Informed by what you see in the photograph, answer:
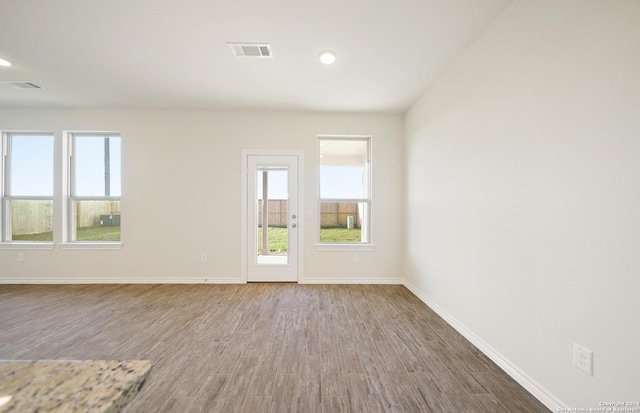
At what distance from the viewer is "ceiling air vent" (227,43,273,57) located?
2.43 meters

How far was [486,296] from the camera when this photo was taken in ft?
7.17

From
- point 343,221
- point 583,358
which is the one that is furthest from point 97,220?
point 583,358

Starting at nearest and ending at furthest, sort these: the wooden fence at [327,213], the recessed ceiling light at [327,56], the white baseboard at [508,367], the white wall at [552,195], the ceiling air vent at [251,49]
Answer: the white wall at [552,195]
the white baseboard at [508,367]
the ceiling air vent at [251,49]
the recessed ceiling light at [327,56]
the wooden fence at [327,213]

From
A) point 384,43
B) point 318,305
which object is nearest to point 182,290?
point 318,305

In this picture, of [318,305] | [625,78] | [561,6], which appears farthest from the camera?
[318,305]

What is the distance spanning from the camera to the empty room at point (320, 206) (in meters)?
1.38

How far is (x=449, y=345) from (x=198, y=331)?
2422 millimetres

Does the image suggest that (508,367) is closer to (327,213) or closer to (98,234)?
(327,213)

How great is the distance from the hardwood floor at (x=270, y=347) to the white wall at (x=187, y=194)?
19.1 inches

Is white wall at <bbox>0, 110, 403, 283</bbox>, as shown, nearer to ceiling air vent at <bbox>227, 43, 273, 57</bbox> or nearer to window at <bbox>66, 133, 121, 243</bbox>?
window at <bbox>66, 133, 121, 243</bbox>

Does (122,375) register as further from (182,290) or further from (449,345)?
(182,290)

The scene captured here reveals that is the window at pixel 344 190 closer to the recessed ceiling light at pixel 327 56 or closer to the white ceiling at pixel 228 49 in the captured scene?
the white ceiling at pixel 228 49

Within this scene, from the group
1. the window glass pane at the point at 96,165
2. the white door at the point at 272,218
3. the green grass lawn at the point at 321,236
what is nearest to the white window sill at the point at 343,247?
the green grass lawn at the point at 321,236

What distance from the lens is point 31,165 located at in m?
4.14
